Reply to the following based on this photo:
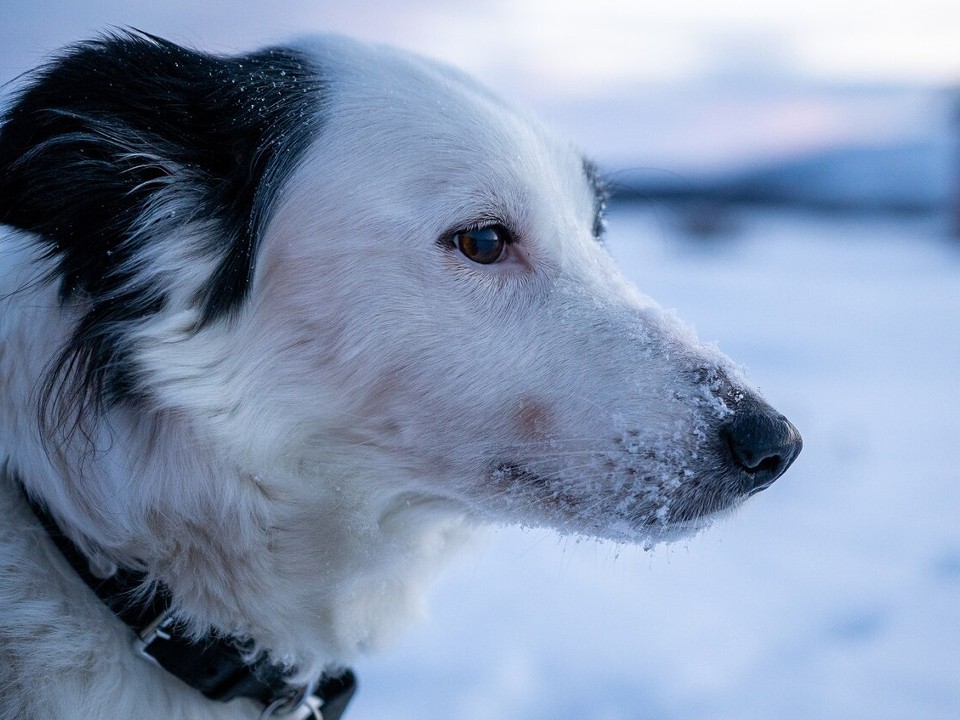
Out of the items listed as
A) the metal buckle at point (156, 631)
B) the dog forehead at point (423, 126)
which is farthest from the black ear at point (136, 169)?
the metal buckle at point (156, 631)

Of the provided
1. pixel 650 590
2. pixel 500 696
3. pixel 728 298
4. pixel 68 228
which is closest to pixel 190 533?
pixel 68 228

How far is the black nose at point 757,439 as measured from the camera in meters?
1.69

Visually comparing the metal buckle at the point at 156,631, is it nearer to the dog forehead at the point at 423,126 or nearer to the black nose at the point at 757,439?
the dog forehead at the point at 423,126

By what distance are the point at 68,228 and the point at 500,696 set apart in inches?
77.5

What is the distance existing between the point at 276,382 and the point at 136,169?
0.55 meters

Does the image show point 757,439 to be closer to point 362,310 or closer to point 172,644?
point 362,310

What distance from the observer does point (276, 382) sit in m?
1.81

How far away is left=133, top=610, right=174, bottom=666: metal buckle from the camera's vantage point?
5.49 ft

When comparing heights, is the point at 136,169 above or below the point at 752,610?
above

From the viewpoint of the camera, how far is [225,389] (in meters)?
1.78

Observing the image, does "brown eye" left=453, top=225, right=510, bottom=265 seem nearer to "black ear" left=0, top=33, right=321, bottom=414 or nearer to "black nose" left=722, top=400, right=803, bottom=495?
"black ear" left=0, top=33, right=321, bottom=414

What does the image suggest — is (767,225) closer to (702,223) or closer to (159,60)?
(702,223)

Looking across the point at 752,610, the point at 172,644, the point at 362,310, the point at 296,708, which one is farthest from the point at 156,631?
the point at 752,610

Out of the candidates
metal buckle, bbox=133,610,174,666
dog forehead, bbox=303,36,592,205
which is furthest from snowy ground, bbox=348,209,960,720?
dog forehead, bbox=303,36,592,205
